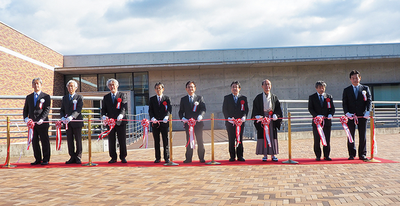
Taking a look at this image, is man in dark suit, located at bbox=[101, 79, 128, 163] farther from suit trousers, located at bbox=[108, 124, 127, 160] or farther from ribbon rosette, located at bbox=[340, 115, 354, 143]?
ribbon rosette, located at bbox=[340, 115, 354, 143]

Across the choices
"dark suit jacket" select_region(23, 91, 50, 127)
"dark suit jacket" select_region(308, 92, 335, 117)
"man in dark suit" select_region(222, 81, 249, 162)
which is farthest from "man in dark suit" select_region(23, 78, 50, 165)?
"dark suit jacket" select_region(308, 92, 335, 117)

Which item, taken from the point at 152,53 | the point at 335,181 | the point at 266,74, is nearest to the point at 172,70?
the point at 152,53

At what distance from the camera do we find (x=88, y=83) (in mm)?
18859

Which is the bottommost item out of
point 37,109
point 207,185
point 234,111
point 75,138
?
point 207,185

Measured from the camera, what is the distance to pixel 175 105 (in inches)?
731

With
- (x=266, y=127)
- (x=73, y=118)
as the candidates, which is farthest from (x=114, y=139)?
(x=266, y=127)

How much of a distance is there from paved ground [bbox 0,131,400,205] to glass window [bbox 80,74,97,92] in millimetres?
13482

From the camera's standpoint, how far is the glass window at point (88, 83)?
1877 centimetres

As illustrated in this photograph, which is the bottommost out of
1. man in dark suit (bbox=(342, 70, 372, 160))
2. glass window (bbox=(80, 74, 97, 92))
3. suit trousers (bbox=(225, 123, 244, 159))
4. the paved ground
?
the paved ground

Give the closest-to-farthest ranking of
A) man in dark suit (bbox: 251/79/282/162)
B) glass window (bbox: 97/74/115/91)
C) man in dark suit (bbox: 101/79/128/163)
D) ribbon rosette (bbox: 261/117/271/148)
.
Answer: ribbon rosette (bbox: 261/117/271/148)
man in dark suit (bbox: 251/79/282/162)
man in dark suit (bbox: 101/79/128/163)
glass window (bbox: 97/74/115/91)

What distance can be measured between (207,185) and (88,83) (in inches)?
650

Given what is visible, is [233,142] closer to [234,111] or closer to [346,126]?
[234,111]

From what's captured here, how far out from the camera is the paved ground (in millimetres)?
3459

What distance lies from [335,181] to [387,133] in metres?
10.4
